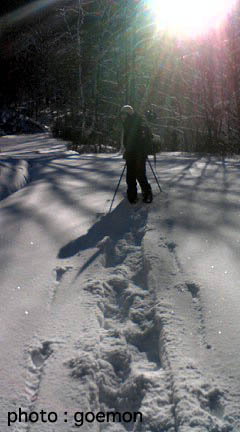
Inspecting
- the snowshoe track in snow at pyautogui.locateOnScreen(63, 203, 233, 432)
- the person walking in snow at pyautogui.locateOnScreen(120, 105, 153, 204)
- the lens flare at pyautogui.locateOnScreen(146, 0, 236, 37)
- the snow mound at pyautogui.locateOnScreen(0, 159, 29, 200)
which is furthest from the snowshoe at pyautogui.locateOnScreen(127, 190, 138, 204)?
the lens flare at pyautogui.locateOnScreen(146, 0, 236, 37)

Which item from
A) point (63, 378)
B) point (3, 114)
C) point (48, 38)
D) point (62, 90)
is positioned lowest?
point (63, 378)

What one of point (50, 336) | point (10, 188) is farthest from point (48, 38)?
point (50, 336)

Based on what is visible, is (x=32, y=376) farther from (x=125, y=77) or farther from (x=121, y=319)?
(x=125, y=77)

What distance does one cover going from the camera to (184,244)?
515cm

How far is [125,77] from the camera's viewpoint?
23.5 metres

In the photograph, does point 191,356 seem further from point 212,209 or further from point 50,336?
point 212,209

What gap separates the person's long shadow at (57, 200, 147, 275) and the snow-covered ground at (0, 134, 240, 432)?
0.05ft

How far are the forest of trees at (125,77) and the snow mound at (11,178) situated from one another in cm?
356

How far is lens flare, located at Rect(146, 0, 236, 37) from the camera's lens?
2325 centimetres

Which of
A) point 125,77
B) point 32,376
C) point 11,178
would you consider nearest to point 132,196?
point 11,178

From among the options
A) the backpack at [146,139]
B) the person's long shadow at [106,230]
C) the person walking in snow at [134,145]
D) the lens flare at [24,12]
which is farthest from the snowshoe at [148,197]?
the lens flare at [24,12]

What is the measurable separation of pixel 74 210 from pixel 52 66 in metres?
39.9

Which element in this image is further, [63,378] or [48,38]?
[48,38]

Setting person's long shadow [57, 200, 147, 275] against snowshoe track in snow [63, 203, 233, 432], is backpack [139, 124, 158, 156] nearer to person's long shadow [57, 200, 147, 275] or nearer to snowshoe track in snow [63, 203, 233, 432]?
person's long shadow [57, 200, 147, 275]
